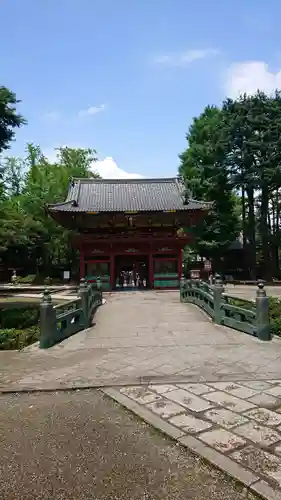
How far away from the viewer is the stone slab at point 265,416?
385 cm

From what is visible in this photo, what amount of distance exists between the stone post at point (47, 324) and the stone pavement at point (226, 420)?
3155 millimetres

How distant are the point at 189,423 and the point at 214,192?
1218 inches

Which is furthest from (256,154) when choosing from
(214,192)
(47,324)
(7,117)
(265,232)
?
(47,324)

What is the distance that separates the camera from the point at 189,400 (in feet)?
14.8

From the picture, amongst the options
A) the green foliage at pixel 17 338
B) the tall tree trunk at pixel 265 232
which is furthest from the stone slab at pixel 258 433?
the tall tree trunk at pixel 265 232

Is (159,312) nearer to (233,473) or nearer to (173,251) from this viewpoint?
(233,473)

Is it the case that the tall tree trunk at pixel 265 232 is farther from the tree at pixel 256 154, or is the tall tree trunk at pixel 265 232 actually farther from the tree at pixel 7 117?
the tree at pixel 7 117

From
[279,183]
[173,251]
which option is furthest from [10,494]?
[279,183]

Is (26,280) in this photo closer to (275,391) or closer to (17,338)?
(17,338)

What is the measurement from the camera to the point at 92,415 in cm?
420

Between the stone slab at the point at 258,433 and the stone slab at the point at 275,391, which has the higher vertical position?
the stone slab at the point at 275,391

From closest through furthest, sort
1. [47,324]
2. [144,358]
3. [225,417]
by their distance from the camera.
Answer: [225,417] → [144,358] → [47,324]

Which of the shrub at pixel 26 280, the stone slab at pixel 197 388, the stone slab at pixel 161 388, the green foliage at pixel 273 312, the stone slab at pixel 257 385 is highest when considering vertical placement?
the shrub at pixel 26 280

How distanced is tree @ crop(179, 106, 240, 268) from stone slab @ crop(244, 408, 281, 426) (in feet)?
91.2
